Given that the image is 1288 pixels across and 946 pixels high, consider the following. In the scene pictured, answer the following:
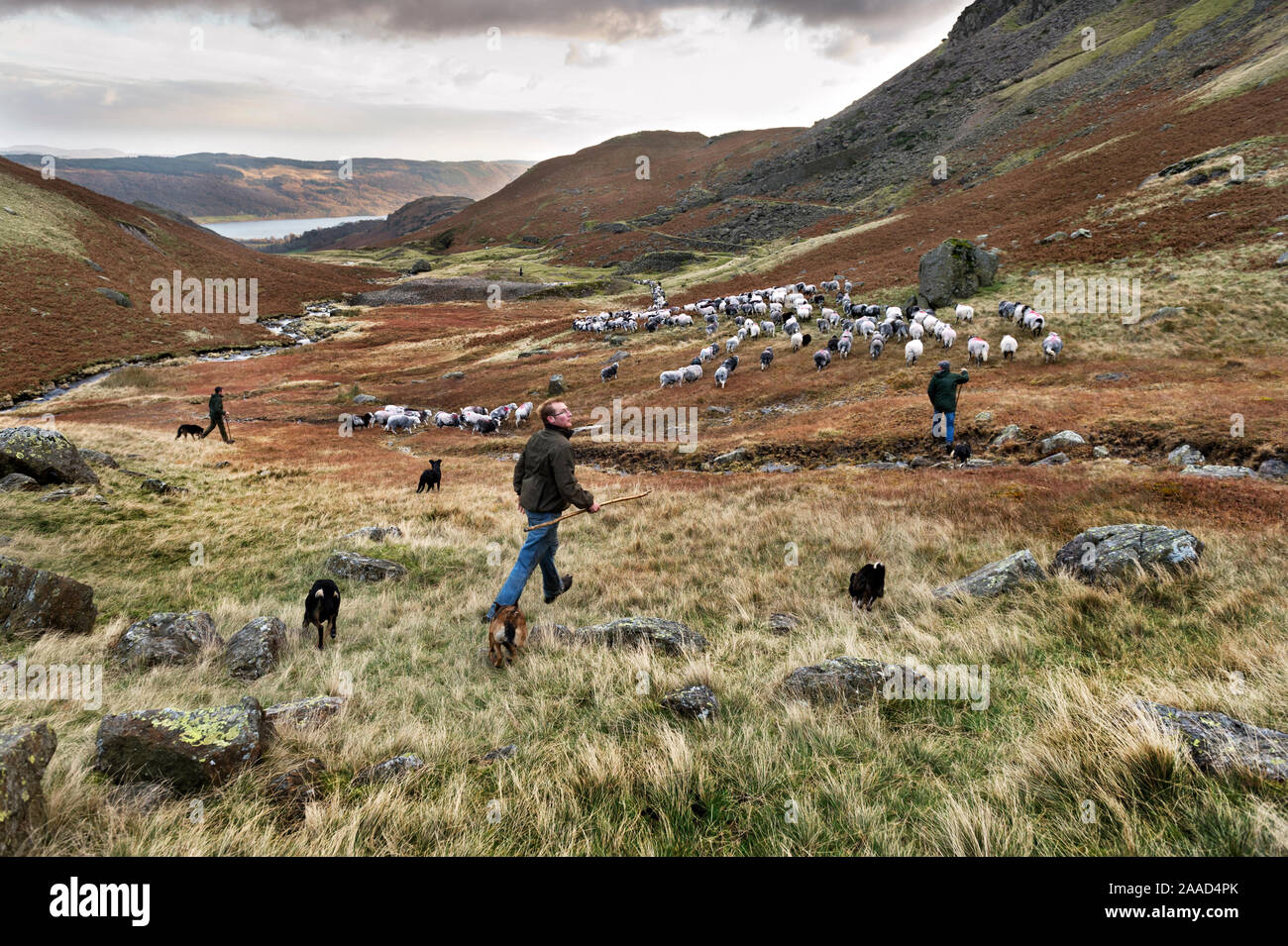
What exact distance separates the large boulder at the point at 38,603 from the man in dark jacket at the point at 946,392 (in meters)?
17.2

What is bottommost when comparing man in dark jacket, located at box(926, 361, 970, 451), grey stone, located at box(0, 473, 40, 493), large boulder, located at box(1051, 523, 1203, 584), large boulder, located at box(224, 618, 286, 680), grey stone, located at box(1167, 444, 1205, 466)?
large boulder, located at box(224, 618, 286, 680)

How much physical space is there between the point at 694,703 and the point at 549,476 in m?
3.49

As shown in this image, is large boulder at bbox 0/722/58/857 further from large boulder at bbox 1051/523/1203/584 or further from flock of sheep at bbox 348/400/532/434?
flock of sheep at bbox 348/400/532/434

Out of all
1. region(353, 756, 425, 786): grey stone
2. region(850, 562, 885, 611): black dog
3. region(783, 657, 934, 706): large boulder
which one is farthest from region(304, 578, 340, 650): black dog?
region(850, 562, 885, 611): black dog

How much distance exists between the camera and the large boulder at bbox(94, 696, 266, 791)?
11.8 feet

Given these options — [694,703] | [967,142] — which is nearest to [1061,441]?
[694,703]

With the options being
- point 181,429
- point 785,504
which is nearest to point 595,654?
point 785,504

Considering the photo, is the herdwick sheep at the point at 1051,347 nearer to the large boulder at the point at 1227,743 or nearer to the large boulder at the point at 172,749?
the large boulder at the point at 1227,743

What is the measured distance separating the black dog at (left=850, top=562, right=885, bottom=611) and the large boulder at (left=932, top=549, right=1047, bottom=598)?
0.67 metres

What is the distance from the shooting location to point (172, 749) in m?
3.61

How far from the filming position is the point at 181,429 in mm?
25500

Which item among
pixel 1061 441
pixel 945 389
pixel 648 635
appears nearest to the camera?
pixel 648 635

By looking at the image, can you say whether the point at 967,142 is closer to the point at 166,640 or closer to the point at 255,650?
the point at 255,650
